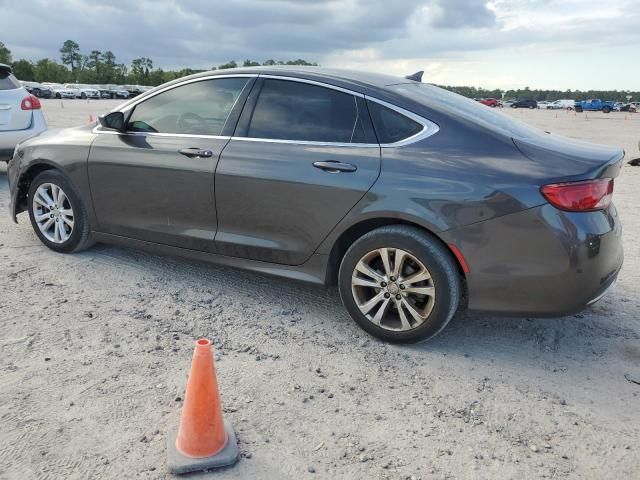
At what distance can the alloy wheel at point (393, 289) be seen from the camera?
11.5 feet

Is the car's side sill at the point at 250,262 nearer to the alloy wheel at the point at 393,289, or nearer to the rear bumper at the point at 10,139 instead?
the alloy wheel at the point at 393,289

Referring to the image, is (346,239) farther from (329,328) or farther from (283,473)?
(283,473)

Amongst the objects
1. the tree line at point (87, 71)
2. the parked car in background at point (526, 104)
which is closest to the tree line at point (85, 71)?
the tree line at point (87, 71)

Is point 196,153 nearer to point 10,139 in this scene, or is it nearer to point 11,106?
point 10,139

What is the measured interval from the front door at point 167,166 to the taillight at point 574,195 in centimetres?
220

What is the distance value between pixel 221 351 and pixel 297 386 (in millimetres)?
602

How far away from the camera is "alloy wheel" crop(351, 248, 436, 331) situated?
3516 millimetres

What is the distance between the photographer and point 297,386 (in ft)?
10.4

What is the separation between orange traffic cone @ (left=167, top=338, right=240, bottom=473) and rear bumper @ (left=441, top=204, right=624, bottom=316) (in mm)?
1632

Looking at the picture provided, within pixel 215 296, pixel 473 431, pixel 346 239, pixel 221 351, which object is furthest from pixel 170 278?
pixel 473 431

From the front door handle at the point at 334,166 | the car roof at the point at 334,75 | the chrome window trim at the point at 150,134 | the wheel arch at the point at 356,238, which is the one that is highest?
the car roof at the point at 334,75

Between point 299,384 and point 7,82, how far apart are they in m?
7.21

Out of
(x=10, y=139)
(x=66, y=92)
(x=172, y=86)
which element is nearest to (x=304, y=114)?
(x=172, y=86)

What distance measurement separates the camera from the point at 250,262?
4.11m
